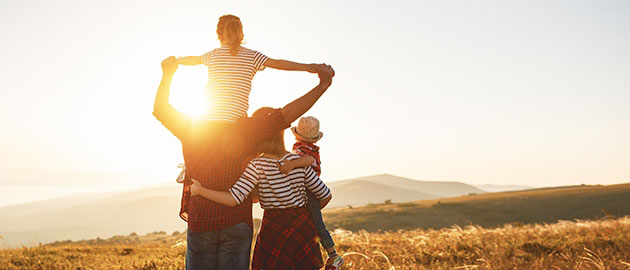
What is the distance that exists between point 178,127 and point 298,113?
0.99 meters

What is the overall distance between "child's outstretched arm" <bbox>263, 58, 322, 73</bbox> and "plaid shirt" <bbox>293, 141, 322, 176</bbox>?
3.71 ft

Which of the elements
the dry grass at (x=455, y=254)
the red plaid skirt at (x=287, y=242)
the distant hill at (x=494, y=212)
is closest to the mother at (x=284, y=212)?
the red plaid skirt at (x=287, y=242)

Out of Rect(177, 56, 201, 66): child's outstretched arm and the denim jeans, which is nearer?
Rect(177, 56, 201, 66): child's outstretched arm

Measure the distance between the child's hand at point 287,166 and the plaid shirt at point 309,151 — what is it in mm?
454

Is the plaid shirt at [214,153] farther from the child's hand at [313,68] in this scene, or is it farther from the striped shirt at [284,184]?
the child's hand at [313,68]

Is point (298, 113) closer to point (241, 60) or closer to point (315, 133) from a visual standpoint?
point (241, 60)

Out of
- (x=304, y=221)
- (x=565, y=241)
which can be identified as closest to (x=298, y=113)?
(x=304, y=221)

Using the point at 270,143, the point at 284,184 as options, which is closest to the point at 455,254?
the point at 284,184

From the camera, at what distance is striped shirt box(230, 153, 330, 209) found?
4.09 meters

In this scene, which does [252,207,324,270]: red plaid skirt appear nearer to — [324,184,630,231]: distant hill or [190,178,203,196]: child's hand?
[190,178,203,196]: child's hand

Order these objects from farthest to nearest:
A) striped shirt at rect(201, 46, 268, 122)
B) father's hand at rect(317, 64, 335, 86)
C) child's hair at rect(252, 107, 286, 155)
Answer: child's hair at rect(252, 107, 286, 155) → father's hand at rect(317, 64, 335, 86) → striped shirt at rect(201, 46, 268, 122)

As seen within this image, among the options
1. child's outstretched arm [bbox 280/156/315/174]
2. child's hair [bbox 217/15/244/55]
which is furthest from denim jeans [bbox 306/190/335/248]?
child's hair [bbox 217/15/244/55]

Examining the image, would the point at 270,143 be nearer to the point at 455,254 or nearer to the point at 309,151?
the point at 309,151

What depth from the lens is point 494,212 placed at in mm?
50719
